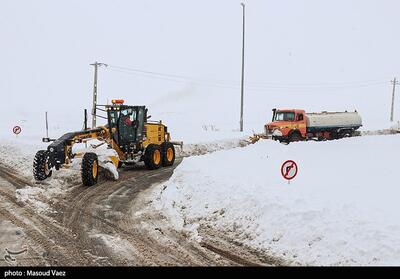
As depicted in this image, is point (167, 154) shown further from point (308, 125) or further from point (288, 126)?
point (308, 125)

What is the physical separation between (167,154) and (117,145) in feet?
9.80

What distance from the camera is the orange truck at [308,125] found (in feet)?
80.7

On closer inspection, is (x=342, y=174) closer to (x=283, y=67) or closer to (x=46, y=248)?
(x=46, y=248)

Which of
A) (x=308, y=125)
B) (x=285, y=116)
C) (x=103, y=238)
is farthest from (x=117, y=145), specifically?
(x=308, y=125)

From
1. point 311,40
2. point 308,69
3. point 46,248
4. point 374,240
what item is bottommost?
point 46,248

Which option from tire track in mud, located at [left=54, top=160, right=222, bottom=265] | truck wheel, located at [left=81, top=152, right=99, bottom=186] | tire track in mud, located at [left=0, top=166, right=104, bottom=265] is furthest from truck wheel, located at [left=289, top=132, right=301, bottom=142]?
tire track in mud, located at [left=0, top=166, right=104, bottom=265]

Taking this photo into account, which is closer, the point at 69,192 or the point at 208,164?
the point at 69,192

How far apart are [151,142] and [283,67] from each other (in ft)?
248

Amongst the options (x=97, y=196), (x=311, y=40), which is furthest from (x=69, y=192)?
(x=311, y=40)

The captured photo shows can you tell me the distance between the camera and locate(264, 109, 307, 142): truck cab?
24469 mm

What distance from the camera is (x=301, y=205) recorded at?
27.5 ft

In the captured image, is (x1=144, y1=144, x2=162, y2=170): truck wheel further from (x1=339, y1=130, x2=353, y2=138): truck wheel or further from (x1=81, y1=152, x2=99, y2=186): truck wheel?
(x1=339, y1=130, x2=353, y2=138): truck wheel

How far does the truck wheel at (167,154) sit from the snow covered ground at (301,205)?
412cm

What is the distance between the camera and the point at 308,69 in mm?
88062
